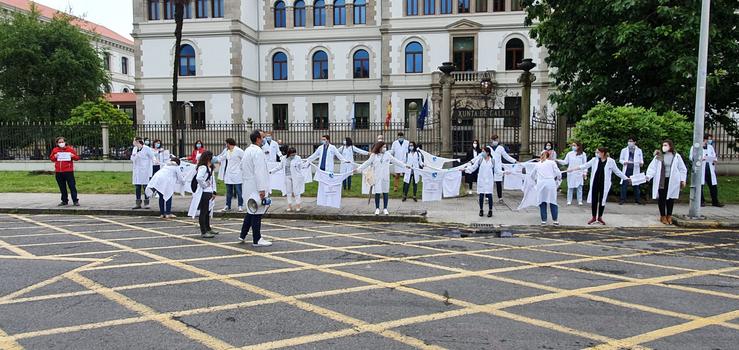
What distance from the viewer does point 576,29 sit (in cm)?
1842

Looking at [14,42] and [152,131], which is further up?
[14,42]

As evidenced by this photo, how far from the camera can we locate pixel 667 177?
1277 cm

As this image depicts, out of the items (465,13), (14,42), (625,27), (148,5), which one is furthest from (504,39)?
(14,42)

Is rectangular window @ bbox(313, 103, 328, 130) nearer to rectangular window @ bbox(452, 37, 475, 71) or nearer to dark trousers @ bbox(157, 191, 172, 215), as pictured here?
rectangular window @ bbox(452, 37, 475, 71)

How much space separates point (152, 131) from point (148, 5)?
17.5 meters

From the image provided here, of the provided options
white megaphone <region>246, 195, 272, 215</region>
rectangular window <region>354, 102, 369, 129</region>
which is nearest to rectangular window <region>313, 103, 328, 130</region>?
rectangular window <region>354, 102, 369, 129</region>

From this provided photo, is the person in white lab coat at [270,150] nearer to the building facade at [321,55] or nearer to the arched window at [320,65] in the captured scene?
the building facade at [321,55]

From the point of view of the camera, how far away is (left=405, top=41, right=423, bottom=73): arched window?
131 feet

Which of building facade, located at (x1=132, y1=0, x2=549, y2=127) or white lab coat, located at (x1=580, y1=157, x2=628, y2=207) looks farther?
building facade, located at (x1=132, y1=0, x2=549, y2=127)

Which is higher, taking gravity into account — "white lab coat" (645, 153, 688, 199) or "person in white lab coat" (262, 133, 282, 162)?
"person in white lab coat" (262, 133, 282, 162)

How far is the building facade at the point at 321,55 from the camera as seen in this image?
38500mm

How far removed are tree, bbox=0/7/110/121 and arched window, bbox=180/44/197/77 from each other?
22.0ft

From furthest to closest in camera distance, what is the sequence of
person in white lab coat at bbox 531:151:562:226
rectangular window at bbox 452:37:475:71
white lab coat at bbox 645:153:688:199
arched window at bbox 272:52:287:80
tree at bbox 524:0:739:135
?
arched window at bbox 272:52:287:80 → rectangular window at bbox 452:37:475:71 → tree at bbox 524:0:739:135 → white lab coat at bbox 645:153:688:199 → person in white lab coat at bbox 531:151:562:226

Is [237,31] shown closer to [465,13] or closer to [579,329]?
[465,13]
